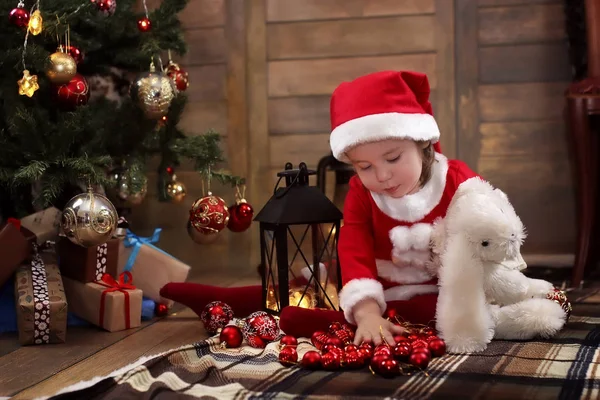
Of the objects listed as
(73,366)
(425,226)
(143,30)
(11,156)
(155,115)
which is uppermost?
(143,30)

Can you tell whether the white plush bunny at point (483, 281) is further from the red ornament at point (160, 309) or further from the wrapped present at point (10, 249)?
the wrapped present at point (10, 249)

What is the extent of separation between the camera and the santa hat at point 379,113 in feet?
4.86

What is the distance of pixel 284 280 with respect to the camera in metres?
1.63

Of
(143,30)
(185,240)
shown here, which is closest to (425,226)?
(143,30)

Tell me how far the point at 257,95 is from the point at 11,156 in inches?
45.7

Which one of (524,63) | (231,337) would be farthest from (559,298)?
(524,63)

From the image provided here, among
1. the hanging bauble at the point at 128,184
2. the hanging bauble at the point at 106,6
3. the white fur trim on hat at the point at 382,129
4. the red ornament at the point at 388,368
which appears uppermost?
the hanging bauble at the point at 106,6

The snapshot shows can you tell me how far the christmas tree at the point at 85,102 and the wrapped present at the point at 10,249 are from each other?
110mm

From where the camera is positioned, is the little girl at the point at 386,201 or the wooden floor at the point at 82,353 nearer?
the wooden floor at the point at 82,353

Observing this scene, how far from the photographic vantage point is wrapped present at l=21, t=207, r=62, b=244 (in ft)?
6.23

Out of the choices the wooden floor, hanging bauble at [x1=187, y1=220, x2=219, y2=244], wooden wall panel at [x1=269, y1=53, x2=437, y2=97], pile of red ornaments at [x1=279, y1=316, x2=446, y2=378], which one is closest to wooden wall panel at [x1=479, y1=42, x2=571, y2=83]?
wooden wall panel at [x1=269, y1=53, x2=437, y2=97]

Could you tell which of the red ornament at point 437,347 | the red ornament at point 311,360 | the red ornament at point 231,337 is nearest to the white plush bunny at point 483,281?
the red ornament at point 437,347

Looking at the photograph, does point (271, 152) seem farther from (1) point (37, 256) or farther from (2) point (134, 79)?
(1) point (37, 256)

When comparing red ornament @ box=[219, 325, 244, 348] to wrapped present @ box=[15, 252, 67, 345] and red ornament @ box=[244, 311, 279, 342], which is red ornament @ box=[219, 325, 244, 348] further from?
wrapped present @ box=[15, 252, 67, 345]
